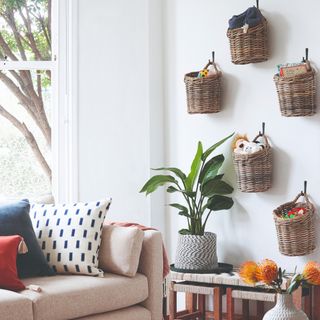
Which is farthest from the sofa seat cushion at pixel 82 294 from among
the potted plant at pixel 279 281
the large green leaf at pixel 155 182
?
the large green leaf at pixel 155 182

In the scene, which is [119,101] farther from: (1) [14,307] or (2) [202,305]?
(1) [14,307]

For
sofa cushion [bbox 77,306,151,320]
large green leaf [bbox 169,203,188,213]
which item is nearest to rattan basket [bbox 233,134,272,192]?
large green leaf [bbox 169,203,188,213]

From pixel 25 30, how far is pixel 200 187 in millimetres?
1667

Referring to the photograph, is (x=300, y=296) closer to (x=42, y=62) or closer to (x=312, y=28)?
(x=312, y=28)

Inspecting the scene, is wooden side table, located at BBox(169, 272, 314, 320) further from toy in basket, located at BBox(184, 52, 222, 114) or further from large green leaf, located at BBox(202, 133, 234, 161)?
toy in basket, located at BBox(184, 52, 222, 114)

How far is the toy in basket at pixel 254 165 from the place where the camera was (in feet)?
13.9

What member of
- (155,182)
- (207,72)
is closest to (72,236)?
(155,182)

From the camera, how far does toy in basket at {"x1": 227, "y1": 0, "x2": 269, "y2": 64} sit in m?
4.29

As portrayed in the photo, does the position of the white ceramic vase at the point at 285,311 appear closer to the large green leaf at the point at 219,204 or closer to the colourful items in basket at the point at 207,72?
the large green leaf at the point at 219,204

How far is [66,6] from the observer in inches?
194

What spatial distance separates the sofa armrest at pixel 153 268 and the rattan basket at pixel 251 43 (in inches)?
51.2

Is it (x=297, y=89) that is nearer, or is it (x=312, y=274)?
(x=312, y=274)

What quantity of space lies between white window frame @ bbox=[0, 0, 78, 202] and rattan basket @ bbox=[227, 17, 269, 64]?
3.81ft

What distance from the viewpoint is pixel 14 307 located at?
312cm
